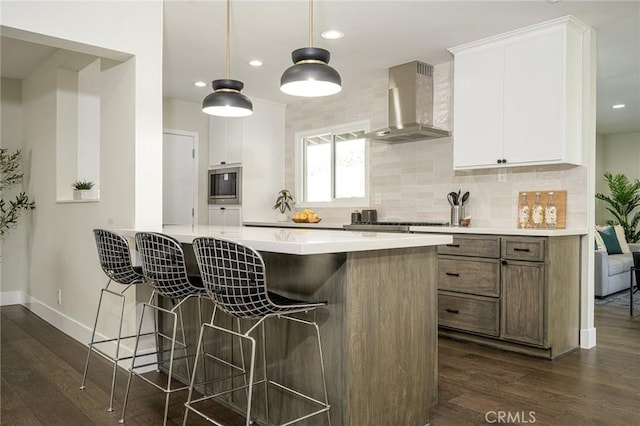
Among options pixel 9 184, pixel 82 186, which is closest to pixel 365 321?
pixel 82 186

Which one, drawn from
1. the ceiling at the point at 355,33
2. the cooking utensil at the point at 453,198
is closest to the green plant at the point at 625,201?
the ceiling at the point at 355,33

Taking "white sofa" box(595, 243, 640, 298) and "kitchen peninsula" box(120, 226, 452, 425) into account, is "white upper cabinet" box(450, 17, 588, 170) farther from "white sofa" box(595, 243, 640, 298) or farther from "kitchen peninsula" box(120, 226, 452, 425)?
"white sofa" box(595, 243, 640, 298)

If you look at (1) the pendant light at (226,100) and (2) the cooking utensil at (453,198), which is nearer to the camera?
(1) the pendant light at (226,100)

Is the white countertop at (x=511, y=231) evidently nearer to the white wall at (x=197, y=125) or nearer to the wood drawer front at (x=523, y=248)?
the wood drawer front at (x=523, y=248)

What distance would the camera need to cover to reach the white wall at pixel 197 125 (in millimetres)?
6250

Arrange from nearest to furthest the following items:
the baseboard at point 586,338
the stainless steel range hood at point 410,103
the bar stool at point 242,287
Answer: the bar stool at point 242,287, the baseboard at point 586,338, the stainless steel range hood at point 410,103

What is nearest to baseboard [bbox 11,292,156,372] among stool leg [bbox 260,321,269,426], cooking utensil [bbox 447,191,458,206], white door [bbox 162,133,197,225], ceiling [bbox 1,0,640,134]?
stool leg [bbox 260,321,269,426]

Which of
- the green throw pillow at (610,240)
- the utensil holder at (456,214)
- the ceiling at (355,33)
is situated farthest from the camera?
the green throw pillow at (610,240)

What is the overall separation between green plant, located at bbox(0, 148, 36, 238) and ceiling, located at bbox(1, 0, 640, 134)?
35.5 inches

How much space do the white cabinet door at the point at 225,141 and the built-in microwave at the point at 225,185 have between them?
126 mm

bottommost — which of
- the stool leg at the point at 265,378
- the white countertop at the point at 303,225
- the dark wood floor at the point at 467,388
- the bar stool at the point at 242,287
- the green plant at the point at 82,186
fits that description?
the dark wood floor at the point at 467,388

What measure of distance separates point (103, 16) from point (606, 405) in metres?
3.82

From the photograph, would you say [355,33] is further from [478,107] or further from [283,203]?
[283,203]

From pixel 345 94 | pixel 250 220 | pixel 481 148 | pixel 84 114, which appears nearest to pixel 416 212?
pixel 481 148
